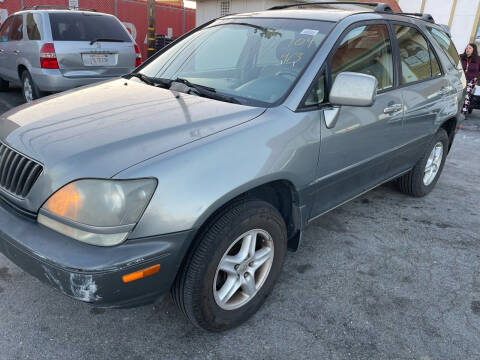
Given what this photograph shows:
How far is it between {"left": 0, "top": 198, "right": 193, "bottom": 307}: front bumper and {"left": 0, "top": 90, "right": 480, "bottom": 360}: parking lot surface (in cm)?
53

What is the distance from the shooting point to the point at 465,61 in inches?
351

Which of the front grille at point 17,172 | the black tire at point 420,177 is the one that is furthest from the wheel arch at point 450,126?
the front grille at point 17,172

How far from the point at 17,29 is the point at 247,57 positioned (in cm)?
613

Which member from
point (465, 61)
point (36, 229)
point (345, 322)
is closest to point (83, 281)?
point (36, 229)

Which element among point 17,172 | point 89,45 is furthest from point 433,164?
point 89,45

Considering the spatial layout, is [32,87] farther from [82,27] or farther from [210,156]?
[210,156]

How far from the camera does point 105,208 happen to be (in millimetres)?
1676

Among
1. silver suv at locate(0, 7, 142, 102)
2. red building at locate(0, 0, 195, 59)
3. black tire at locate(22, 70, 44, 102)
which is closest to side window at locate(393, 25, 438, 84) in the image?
silver suv at locate(0, 7, 142, 102)

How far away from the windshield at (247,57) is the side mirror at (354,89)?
0.89ft

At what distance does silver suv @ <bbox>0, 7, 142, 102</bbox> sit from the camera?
604 cm

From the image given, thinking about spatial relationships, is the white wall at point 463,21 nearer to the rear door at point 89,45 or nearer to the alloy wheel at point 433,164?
the alloy wheel at point 433,164

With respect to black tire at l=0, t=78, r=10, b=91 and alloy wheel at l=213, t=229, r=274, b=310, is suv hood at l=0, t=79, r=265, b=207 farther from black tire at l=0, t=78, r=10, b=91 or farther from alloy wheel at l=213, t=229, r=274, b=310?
black tire at l=0, t=78, r=10, b=91

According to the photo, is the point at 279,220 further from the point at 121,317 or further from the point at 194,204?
the point at 121,317

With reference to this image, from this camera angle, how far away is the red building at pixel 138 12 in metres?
12.7
